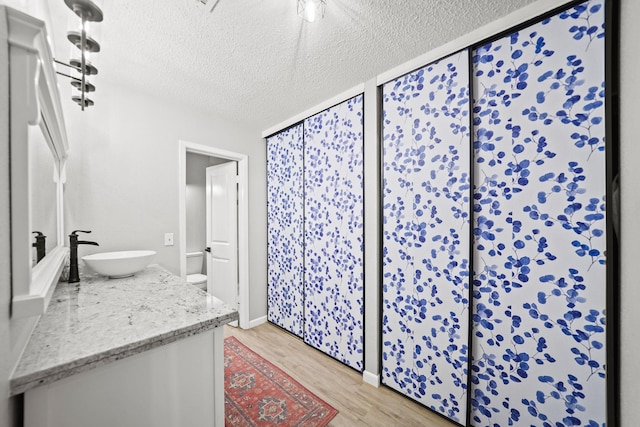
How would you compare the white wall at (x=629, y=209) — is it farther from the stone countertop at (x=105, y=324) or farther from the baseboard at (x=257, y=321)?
the baseboard at (x=257, y=321)

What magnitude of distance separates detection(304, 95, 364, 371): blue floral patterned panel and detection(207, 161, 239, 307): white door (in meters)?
1.05

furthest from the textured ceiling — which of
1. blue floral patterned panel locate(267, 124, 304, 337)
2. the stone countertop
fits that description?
the stone countertop

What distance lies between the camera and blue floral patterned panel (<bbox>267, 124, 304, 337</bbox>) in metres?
2.78

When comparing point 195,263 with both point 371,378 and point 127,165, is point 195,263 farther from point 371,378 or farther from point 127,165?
point 371,378

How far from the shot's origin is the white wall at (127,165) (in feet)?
6.48

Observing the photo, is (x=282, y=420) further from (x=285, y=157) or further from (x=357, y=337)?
(x=285, y=157)

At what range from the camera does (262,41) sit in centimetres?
162

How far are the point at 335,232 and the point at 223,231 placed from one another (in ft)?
5.59

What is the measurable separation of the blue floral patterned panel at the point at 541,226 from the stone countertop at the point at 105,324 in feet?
4.92

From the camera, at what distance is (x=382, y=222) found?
6.66 feet

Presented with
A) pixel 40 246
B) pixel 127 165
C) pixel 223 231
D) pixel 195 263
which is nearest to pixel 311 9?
pixel 40 246

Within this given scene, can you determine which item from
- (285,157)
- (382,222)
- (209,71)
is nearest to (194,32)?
(209,71)

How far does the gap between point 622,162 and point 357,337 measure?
1.97 metres

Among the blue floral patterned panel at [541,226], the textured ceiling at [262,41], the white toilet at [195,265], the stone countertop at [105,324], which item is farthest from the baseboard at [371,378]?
the white toilet at [195,265]
